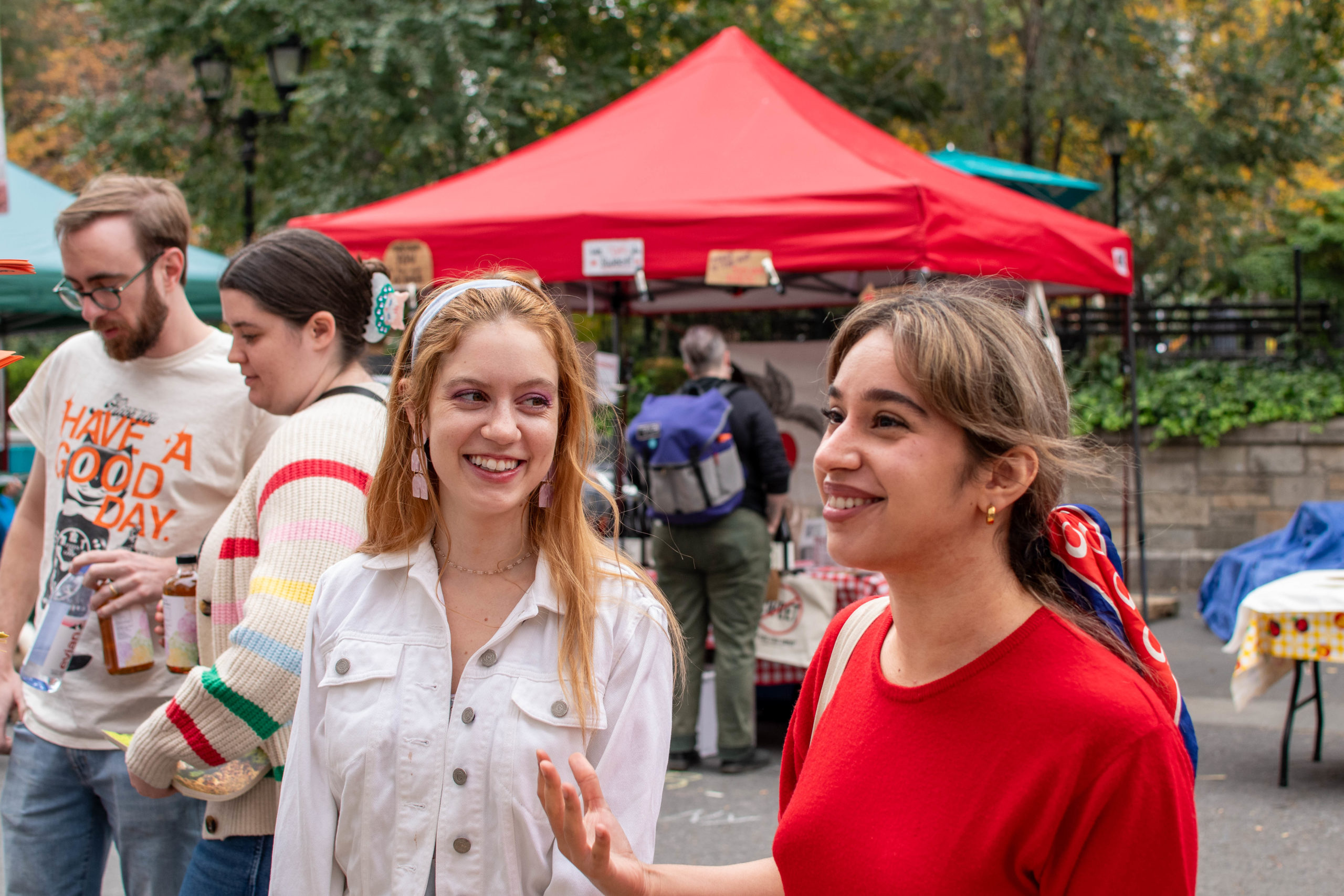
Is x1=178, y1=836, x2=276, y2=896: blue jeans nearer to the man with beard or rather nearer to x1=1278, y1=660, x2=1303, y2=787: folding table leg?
the man with beard

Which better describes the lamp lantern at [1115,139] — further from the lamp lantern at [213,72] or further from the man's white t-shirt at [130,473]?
the man's white t-shirt at [130,473]

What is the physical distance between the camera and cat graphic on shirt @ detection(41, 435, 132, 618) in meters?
2.43

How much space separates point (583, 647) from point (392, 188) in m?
12.3

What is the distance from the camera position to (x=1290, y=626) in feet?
15.2

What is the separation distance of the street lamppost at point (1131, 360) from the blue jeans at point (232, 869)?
561 centimetres

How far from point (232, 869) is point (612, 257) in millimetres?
3889

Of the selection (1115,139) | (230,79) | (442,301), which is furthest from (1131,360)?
(230,79)

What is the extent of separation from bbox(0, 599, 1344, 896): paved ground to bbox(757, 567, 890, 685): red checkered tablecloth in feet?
1.08

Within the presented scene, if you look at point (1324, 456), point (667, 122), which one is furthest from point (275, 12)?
point (1324, 456)

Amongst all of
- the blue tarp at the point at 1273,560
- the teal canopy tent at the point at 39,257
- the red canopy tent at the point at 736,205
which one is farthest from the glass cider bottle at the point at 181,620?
the blue tarp at the point at 1273,560

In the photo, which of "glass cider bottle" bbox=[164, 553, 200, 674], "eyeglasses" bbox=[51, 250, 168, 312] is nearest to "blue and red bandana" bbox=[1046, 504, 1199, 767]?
"glass cider bottle" bbox=[164, 553, 200, 674]

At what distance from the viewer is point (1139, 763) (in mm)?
1187

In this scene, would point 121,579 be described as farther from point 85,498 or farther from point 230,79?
point 230,79

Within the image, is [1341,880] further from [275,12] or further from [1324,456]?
[275,12]
